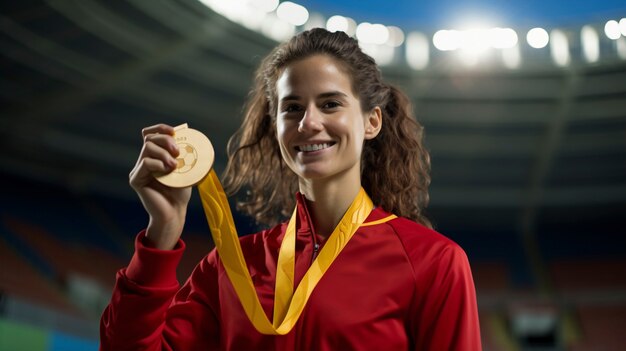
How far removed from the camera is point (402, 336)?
59.8 inches

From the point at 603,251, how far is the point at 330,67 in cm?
1429

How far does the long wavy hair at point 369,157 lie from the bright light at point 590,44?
10.0 m

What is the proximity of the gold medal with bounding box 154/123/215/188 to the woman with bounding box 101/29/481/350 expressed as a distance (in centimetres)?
2

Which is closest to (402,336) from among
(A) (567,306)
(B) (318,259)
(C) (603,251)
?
(B) (318,259)

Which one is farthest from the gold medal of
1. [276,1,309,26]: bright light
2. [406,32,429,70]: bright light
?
[406,32,429,70]: bright light

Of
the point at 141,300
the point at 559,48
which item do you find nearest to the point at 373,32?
the point at 559,48

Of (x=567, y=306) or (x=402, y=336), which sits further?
(x=567, y=306)

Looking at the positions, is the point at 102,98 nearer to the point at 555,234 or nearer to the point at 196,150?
the point at 555,234

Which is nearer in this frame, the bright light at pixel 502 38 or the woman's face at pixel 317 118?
the woman's face at pixel 317 118

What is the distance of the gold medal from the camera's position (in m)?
1.37

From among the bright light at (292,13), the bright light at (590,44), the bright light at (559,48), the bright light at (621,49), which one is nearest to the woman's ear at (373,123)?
the bright light at (292,13)

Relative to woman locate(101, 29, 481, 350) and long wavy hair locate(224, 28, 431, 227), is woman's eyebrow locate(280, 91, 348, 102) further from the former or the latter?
long wavy hair locate(224, 28, 431, 227)

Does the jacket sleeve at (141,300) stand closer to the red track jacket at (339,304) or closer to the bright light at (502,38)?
the red track jacket at (339,304)

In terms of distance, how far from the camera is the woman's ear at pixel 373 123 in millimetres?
1835
